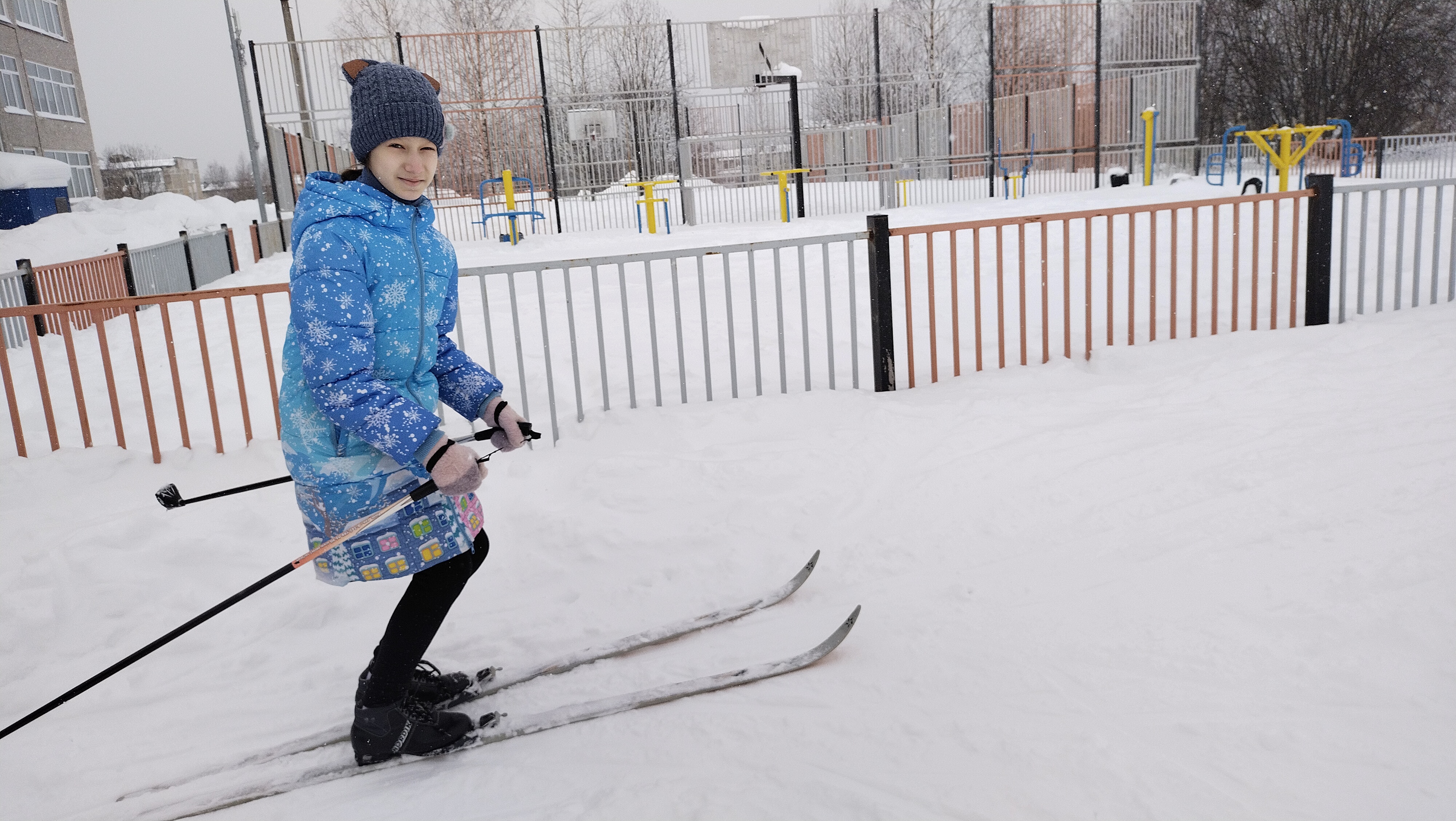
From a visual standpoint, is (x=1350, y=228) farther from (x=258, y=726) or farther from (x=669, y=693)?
(x=258, y=726)

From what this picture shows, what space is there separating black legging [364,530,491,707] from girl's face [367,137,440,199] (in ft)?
3.14

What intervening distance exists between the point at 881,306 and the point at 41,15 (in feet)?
113

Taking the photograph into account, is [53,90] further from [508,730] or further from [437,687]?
[508,730]

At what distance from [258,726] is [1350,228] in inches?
433

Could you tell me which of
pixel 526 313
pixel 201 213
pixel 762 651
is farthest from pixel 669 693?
pixel 201 213

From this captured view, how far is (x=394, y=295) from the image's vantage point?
85.2 inches

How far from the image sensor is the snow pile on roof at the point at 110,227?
54.3 ft

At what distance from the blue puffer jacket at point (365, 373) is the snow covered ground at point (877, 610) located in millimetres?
686

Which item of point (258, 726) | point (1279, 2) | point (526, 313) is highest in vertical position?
point (1279, 2)

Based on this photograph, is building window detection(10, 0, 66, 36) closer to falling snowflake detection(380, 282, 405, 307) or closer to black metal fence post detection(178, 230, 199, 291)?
black metal fence post detection(178, 230, 199, 291)

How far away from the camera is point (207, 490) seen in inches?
183

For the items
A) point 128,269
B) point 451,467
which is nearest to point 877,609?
point 451,467

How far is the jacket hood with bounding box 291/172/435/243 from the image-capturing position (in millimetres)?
2057

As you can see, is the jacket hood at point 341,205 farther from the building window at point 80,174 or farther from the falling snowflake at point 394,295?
the building window at point 80,174
